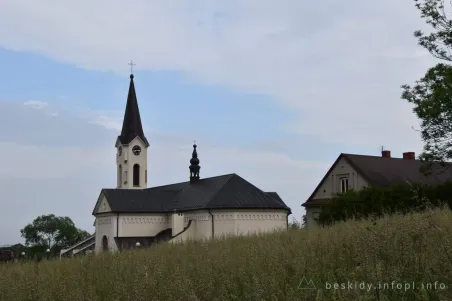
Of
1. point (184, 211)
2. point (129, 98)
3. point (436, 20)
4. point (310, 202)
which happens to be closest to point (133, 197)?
point (184, 211)

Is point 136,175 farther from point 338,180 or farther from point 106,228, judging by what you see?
point 338,180

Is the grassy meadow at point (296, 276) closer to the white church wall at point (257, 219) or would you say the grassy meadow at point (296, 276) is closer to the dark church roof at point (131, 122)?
the white church wall at point (257, 219)

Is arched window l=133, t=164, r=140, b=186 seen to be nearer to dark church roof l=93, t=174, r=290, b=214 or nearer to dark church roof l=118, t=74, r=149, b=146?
dark church roof l=118, t=74, r=149, b=146

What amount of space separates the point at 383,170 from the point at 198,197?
60.2 feet

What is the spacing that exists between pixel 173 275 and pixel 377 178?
3654 centimetres

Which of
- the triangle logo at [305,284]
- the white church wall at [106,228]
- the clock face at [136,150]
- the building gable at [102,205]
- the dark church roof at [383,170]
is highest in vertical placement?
the clock face at [136,150]

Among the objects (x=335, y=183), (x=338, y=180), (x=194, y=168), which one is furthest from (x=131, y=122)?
(x=338, y=180)

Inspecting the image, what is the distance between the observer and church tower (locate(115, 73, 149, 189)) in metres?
64.0

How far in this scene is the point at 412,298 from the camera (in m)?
4.75

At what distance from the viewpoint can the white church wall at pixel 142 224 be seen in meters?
53.6

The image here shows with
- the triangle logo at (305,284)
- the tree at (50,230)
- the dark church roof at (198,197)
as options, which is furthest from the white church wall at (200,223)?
the tree at (50,230)

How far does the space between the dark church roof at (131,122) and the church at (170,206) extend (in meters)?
0.12

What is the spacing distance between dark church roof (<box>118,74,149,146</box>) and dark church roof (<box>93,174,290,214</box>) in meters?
7.63

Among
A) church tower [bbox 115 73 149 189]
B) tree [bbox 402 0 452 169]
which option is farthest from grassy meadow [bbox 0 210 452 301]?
church tower [bbox 115 73 149 189]
